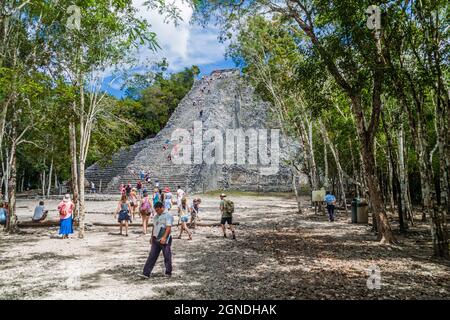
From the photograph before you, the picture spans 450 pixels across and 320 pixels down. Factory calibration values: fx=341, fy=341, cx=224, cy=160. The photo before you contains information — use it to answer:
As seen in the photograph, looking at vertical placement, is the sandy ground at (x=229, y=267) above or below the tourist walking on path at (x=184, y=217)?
below

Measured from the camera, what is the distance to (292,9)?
10.7 meters

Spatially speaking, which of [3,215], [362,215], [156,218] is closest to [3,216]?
[3,215]

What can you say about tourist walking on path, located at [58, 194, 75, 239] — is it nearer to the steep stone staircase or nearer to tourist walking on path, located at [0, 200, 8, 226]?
tourist walking on path, located at [0, 200, 8, 226]

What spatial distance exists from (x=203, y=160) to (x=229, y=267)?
30.0 meters

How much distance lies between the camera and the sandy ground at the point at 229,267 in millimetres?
6047

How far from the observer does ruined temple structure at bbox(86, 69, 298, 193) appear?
3594 cm

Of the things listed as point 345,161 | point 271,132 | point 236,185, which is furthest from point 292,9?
point 271,132

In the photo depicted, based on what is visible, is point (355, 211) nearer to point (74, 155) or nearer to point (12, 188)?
point (74, 155)

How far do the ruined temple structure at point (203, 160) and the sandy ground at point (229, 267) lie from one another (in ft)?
61.3

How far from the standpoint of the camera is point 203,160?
1484 inches

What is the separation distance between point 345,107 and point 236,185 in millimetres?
20591

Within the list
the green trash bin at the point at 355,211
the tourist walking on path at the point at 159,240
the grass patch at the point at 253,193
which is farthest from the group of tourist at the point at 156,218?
the grass patch at the point at 253,193

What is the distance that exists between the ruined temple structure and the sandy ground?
735 inches

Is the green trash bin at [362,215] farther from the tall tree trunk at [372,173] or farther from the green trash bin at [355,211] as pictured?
the tall tree trunk at [372,173]
